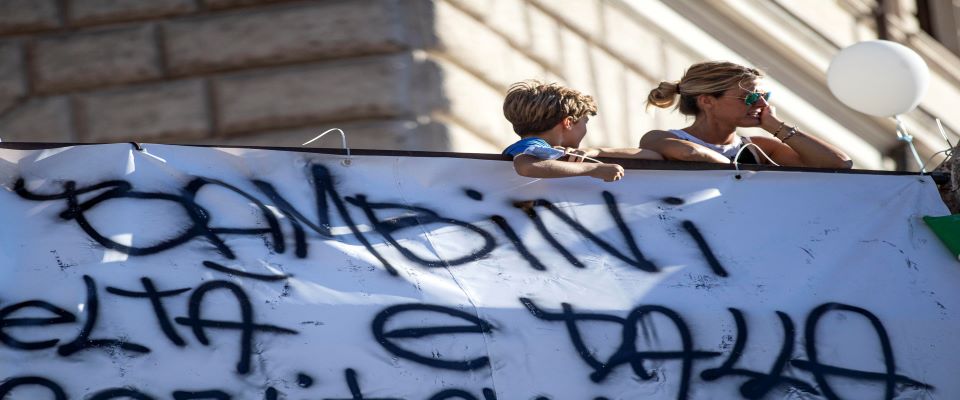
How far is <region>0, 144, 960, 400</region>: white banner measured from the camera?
3.74 meters

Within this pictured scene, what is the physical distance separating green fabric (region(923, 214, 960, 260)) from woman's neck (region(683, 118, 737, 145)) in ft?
2.01

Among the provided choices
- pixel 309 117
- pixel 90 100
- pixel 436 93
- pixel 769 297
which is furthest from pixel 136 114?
pixel 769 297

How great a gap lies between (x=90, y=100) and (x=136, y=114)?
0.22m

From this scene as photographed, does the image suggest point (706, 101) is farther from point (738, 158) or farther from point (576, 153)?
point (576, 153)

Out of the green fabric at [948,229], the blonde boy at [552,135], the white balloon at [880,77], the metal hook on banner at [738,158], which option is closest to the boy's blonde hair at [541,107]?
the blonde boy at [552,135]

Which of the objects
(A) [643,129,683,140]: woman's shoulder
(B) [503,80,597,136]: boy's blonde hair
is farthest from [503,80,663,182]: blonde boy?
(A) [643,129,683,140]: woman's shoulder

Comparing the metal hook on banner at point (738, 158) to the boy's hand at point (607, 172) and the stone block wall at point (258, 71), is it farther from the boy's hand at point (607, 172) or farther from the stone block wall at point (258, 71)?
the stone block wall at point (258, 71)

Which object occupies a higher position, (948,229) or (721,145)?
(721,145)

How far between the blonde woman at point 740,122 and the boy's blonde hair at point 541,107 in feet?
1.12

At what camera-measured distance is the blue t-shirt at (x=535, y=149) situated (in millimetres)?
4195

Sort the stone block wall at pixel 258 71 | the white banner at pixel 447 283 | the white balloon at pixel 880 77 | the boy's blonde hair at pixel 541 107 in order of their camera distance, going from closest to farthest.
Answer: the white banner at pixel 447 283, the boy's blonde hair at pixel 541 107, the white balloon at pixel 880 77, the stone block wall at pixel 258 71

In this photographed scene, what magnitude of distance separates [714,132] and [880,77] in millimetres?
→ 1040

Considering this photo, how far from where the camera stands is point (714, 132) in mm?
4719

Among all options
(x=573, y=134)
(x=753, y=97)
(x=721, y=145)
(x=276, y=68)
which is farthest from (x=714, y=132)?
(x=276, y=68)
